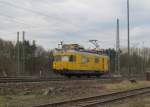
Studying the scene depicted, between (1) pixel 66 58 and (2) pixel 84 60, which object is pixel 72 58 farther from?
(2) pixel 84 60

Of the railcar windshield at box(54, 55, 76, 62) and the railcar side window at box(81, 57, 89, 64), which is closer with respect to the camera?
the railcar windshield at box(54, 55, 76, 62)

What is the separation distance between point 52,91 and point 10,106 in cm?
713

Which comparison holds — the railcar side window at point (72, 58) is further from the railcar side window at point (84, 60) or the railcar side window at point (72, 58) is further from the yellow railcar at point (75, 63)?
the railcar side window at point (84, 60)

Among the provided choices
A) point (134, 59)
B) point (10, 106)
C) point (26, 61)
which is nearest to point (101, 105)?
point (10, 106)

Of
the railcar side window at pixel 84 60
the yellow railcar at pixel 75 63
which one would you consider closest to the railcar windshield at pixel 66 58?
the yellow railcar at pixel 75 63

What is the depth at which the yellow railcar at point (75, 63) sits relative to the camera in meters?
41.6

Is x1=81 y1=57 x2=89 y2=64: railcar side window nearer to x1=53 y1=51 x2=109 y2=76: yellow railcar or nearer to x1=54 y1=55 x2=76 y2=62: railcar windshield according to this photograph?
x1=53 y1=51 x2=109 y2=76: yellow railcar

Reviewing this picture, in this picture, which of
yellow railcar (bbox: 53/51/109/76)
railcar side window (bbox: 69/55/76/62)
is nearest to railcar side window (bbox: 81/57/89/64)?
yellow railcar (bbox: 53/51/109/76)

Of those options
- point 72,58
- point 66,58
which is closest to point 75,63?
point 72,58

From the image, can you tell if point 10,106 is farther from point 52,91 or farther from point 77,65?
point 77,65

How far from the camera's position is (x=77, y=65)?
137 ft

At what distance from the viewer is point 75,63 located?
136 feet

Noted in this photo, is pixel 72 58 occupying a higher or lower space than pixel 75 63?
higher

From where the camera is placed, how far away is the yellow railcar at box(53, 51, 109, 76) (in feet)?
136
